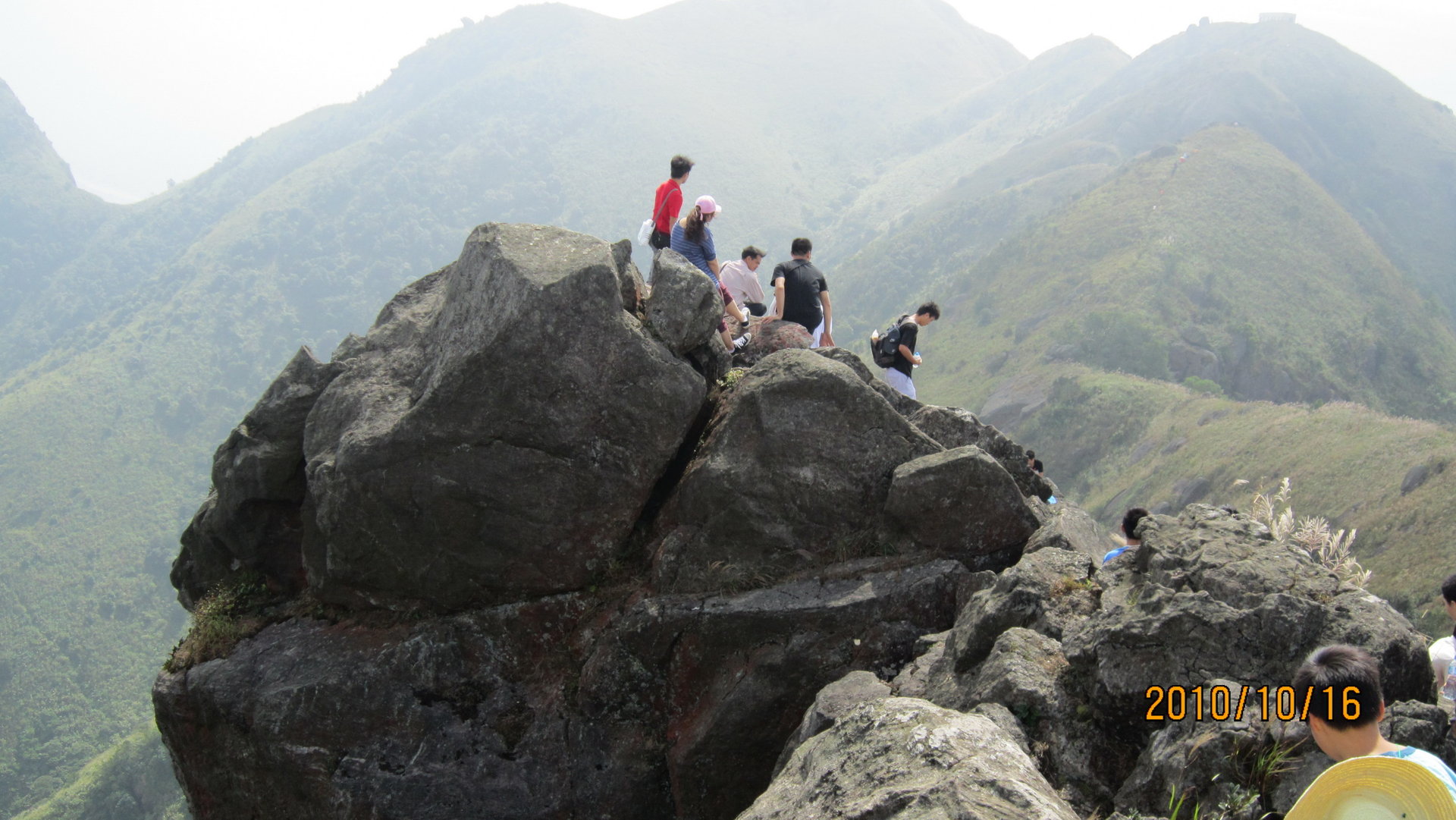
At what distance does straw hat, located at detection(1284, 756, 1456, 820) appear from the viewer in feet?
15.4

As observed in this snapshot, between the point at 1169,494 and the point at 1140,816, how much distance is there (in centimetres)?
5939

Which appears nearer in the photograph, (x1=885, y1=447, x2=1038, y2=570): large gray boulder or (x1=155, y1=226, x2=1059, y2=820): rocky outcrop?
(x1=155, y1=226, x2=1059, y2=820): rocky outcrop

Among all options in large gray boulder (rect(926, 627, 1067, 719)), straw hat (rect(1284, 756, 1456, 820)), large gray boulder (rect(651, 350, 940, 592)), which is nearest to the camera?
straw hat (rect(1284, 756, 1456, 820))

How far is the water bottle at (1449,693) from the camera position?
7027 millimetres

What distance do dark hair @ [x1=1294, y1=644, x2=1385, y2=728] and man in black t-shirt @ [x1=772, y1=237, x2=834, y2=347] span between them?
9.86 metres

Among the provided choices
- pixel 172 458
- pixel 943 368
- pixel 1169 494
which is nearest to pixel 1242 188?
pixel 943 368

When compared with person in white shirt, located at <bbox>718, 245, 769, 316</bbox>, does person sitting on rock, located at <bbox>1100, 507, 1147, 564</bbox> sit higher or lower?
lower

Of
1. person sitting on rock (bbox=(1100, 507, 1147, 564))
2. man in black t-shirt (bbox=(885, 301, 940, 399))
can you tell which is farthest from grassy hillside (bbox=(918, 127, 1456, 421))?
person sitting on rock (bbox=(1100, 507, 1147, 564))

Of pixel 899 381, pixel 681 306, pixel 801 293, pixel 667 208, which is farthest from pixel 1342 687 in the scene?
pixel 667 208

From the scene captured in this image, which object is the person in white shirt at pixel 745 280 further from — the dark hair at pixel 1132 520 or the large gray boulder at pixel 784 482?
the dark hair at pixel 1132 520

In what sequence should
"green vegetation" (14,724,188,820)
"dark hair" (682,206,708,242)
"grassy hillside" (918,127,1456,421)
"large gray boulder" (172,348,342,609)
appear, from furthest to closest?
"grassy hillside" (918,127,1456,421) < "green vegetation" (14,724,188,820) < "dark hair" (682,206,708,242) < "large gray boulder" (172,348,342,609)

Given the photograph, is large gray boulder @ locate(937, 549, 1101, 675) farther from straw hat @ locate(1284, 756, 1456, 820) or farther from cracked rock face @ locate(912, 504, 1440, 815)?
straw hat @ locate(1284, 756, 1456, 820)

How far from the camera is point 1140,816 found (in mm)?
6578

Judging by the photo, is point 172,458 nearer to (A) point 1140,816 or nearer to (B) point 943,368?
(B) point 943,368
